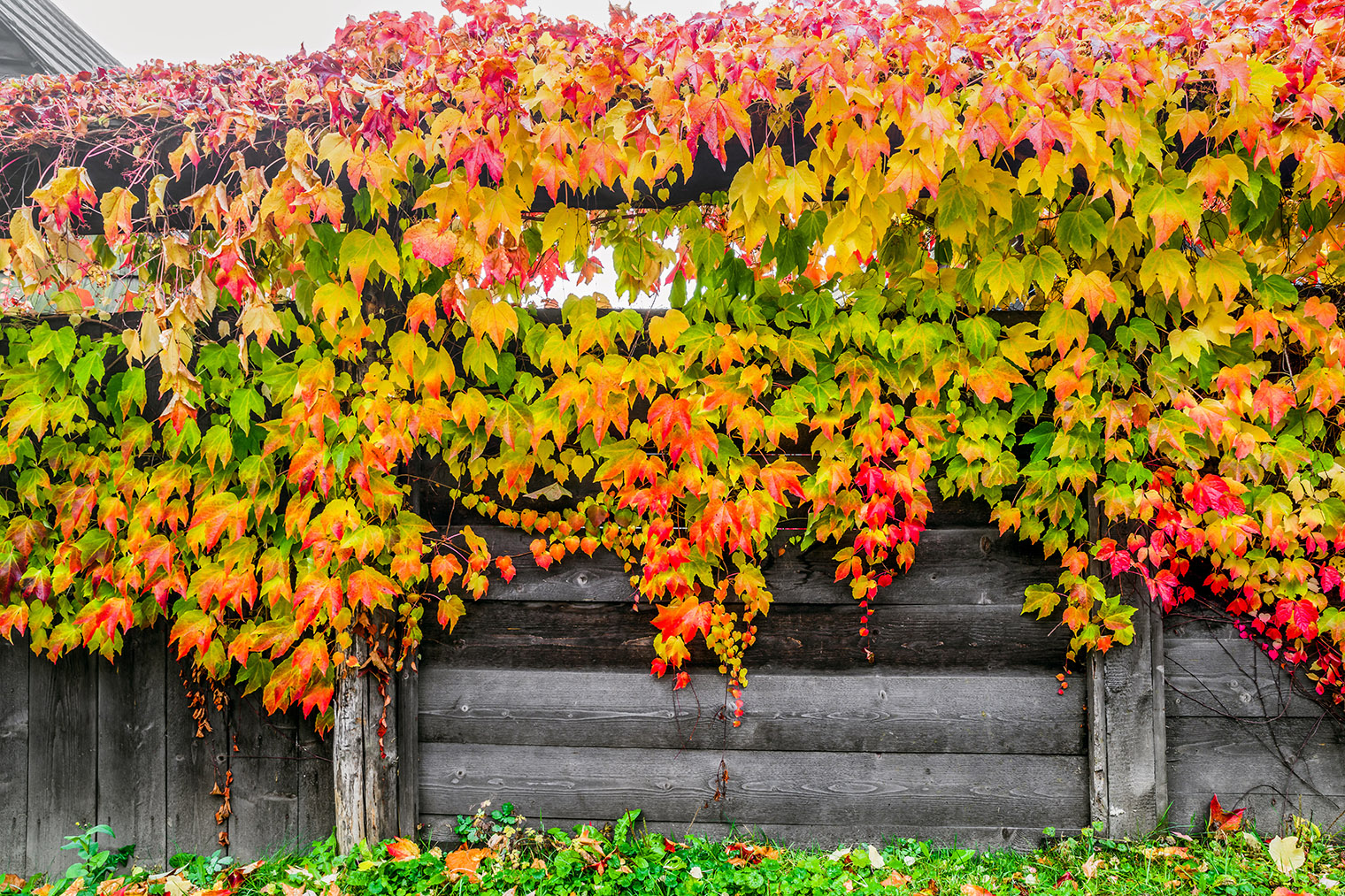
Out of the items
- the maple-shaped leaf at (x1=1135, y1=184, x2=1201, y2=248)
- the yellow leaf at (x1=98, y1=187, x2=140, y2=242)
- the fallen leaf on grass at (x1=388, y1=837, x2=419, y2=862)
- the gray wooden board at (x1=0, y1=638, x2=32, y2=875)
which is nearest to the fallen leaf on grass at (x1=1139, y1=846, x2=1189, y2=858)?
the maple-shaped leaf at (x1=1135, y1=184, x2=1201, y2=248)

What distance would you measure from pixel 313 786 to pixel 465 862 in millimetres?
684

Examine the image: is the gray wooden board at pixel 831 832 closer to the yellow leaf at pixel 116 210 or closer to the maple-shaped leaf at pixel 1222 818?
the maple-shaped leaf at pixel 1222 818

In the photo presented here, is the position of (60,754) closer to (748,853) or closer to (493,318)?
(493,318)

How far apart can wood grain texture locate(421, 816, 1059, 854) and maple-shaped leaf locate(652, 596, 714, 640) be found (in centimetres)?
72

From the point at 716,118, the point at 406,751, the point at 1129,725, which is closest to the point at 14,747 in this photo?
the point at 406,751

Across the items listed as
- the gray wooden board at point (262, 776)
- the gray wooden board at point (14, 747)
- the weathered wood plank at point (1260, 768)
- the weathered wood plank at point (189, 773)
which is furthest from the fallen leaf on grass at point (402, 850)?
the weathered wood plank at point (1260, 768)

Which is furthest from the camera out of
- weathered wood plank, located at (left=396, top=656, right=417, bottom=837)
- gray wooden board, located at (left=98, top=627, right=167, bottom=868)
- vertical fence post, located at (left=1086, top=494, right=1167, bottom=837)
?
gray wooden board, located at (left=98, top=627, right=167, bottom=868)

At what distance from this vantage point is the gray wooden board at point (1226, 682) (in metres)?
2.29

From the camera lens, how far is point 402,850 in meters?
2.27

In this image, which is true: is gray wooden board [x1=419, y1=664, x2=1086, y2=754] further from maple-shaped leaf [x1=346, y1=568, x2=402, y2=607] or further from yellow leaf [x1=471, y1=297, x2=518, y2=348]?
yellow leaf [x1=471, y1=297, x2=518, y2=348]

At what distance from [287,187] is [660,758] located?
211cm

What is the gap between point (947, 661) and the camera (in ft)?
7.69

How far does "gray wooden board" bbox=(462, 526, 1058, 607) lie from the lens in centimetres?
232

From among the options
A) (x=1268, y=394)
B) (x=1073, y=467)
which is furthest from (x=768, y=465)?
(x=1268, y=394)
